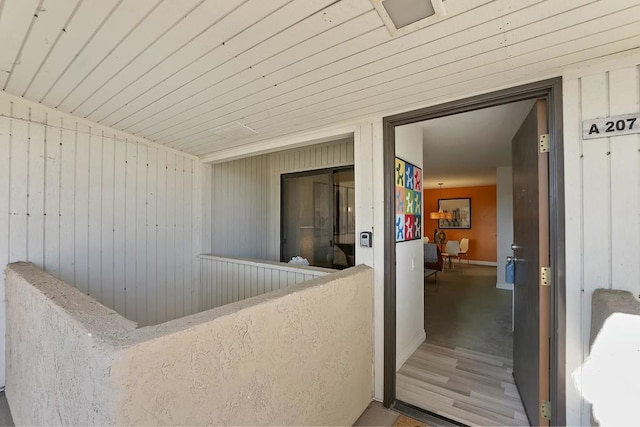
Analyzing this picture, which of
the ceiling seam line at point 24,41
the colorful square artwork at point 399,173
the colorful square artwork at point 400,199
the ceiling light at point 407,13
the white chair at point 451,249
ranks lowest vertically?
the white chair at point 451,249

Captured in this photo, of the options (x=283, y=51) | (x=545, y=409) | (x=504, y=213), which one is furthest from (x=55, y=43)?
(x=504, y=213)

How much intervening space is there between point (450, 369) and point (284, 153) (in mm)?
3588

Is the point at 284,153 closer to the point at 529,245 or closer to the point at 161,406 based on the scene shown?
the point at 529,245

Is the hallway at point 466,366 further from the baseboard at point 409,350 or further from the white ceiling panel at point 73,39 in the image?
the white ceiling panel at point 73,39

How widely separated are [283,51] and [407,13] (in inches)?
25.0

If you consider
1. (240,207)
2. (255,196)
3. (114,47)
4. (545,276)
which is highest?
(114,47)

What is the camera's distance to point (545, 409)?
1619mm

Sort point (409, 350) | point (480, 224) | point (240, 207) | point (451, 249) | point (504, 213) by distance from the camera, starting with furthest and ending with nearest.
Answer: point (480, 224) < point (451, 249) < point (504, 213) < point (240, 207) < point (409, 350)

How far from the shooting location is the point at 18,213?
224 centimetres

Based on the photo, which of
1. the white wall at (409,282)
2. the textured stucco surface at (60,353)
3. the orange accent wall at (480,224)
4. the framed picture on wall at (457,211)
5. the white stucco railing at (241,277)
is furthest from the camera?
the framed picture on wall at (457,211)

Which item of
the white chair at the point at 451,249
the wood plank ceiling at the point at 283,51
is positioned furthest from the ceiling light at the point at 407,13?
the white chair at the point at 451,249

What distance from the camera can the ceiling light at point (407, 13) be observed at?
111 cm

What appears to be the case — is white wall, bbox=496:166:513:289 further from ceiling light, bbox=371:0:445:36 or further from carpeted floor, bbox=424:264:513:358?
ceiling light, bbox=371:0:445:36

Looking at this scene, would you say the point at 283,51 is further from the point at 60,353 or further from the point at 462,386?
the point at 462,386
